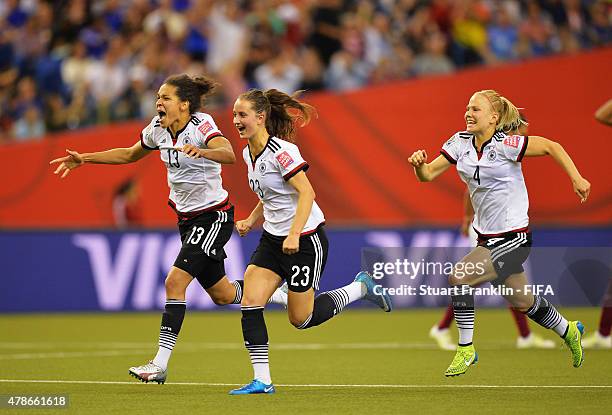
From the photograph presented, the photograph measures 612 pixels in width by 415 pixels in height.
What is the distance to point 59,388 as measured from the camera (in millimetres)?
9781

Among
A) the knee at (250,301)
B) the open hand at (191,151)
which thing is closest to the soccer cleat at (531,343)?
the knee at (250,301)

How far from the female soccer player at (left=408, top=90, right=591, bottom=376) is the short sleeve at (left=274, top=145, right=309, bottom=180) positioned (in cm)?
101

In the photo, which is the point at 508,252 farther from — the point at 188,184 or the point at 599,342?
the point at 599,342

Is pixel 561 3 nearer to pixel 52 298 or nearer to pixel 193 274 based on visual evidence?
pixel 52 298

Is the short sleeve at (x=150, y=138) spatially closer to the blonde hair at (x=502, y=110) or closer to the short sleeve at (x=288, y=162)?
the short sleeve at (x=288, y=162)

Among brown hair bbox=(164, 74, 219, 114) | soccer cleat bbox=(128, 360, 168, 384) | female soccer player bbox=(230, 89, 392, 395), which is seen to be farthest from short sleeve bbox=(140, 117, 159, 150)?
soccer cleat bbox=(128, 360, 168, 384)

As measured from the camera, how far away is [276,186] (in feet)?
30.6

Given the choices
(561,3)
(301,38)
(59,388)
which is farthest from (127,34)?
(59,388)

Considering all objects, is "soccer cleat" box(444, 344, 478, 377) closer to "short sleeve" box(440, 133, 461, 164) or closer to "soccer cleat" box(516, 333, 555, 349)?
"short sleeve" box(440, 133, 461, 164)

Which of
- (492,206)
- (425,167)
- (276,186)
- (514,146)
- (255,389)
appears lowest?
(255,389)

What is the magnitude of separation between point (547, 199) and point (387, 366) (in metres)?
9.11

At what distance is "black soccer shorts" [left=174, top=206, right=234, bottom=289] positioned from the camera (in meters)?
9.89

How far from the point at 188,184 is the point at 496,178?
2509 millimetres

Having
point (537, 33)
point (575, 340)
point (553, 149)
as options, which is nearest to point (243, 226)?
point (553, 149)
